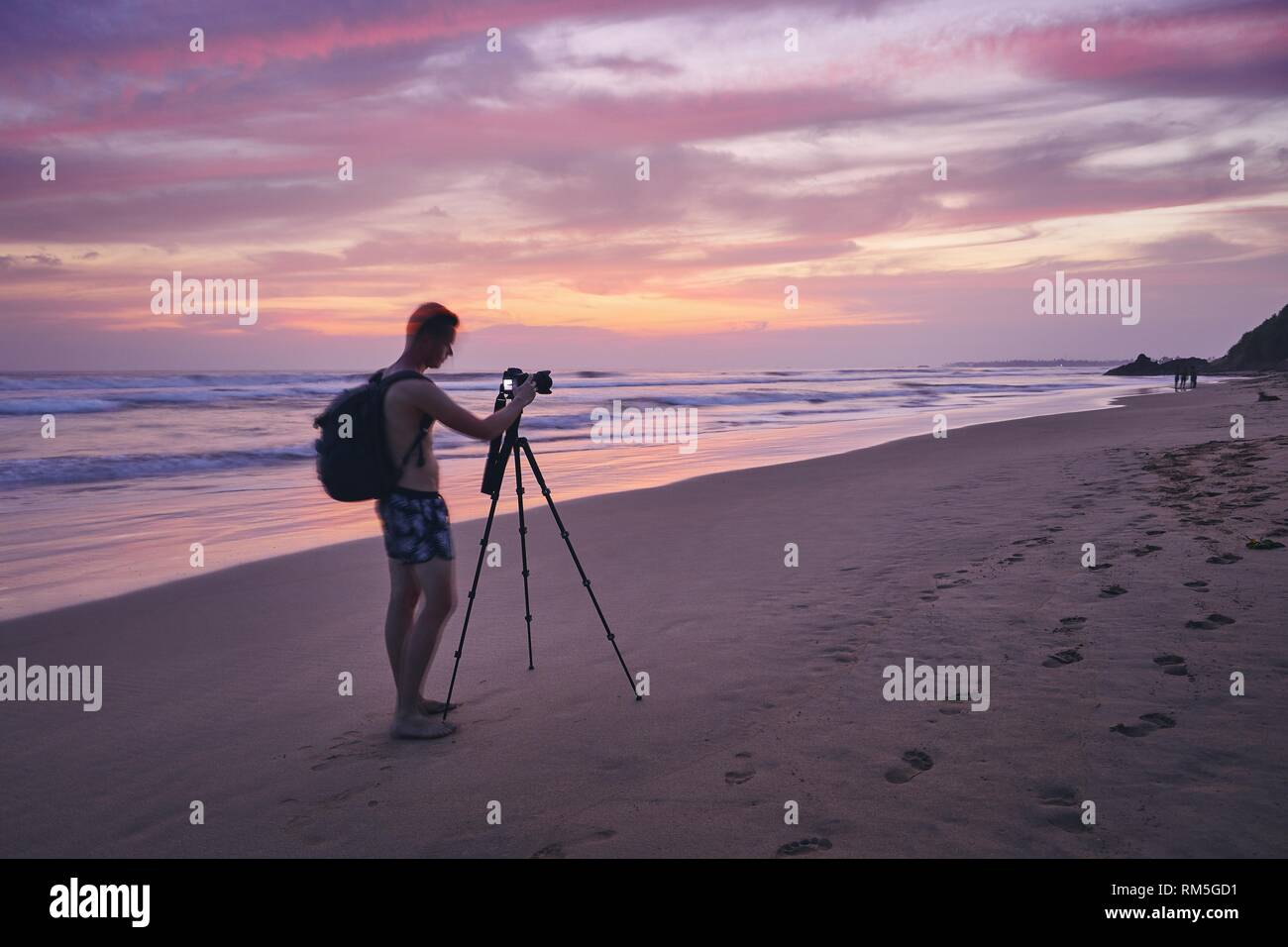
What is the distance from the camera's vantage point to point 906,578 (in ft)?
20.3

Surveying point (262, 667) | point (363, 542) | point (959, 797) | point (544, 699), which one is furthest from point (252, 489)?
point (959, 797)

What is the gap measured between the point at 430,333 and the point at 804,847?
111 inches

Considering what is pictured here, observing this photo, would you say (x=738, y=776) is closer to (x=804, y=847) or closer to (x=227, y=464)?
(x=804, y=847)

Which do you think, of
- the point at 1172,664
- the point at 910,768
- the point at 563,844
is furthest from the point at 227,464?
the point at 1172,664

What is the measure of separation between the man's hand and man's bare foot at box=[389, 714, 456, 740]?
5.43 ft

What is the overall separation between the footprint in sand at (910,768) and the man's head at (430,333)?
2.85m

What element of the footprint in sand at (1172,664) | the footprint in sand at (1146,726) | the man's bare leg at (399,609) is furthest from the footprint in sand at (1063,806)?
the man's bare leg at (399,609)

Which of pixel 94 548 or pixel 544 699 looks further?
pixel 94 548

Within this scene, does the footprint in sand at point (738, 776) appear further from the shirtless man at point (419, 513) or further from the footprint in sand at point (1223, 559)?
the footprint in sand at point (1223, 559)

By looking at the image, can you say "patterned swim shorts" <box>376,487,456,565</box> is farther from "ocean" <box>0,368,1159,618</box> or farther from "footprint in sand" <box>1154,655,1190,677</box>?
"ocean" <box>0,368,1159,618</box>

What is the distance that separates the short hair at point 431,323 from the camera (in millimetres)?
3920
